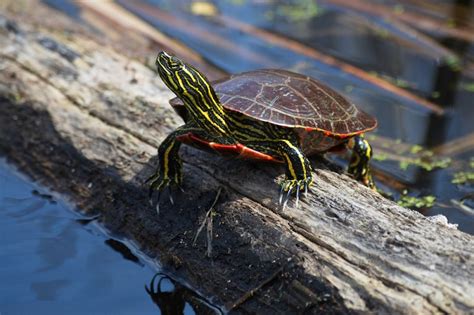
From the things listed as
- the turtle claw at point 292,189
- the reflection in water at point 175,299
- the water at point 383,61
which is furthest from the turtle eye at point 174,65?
the water at point 383,61

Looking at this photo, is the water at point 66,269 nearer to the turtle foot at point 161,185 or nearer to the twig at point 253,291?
the twig at point 253,291

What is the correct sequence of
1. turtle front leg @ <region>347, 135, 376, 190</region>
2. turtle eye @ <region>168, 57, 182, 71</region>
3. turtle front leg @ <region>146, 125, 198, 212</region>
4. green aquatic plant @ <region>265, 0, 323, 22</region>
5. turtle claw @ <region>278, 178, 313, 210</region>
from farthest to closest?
1. green aquatic plant @ <region>265, 0, 323, 22</region>
2. turtle front leg @ <region>347, 135, 376, 190</region>
3. turtle front leg @ <region>146, 125, 198, 212</region>
4. turtle eye @ <region>168, 57, 182, 71</region>
5. turtle claw @ <region>278, 178, 313, 210</region>

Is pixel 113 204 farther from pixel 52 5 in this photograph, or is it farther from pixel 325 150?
pixel 52 5

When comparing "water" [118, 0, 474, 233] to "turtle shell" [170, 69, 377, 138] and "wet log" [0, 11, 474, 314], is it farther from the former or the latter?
"wet log" [0, 11, 474, 314]

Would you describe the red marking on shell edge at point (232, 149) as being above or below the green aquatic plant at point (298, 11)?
below

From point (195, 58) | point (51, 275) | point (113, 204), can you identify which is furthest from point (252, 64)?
point (51, 275)

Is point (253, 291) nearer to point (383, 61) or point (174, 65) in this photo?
point (174, 65)

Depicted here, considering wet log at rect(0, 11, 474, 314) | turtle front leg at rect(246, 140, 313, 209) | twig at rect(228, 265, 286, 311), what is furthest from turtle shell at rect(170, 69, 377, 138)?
twig at rect(228, 265, 286, 311)
